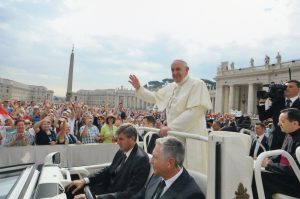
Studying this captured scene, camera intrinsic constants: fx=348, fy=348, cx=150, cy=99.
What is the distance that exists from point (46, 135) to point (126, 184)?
4.85 metres

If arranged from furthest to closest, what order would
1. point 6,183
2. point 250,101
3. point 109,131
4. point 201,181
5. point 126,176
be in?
point 250,101
point 109,131
point 126,176
point 201,181
point 6,183

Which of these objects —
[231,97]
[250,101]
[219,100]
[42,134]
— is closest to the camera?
[42,134]

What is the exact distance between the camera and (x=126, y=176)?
4.22 metres

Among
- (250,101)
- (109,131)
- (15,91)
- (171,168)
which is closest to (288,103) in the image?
(171,168)

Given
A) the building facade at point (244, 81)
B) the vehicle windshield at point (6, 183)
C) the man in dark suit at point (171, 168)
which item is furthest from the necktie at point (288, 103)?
the building facade at point (244, 81)

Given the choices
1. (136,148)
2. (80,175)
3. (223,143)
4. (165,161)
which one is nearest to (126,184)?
(136,148)

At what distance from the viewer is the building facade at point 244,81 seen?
216ft

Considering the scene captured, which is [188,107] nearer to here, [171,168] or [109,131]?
[171,168]

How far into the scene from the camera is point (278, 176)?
11.1 ft

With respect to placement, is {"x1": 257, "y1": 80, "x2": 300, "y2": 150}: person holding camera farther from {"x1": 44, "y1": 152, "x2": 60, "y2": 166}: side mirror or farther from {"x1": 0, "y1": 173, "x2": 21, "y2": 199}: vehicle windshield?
{"x1": 0, "y1": 173, "x2": 21, "y2": 199}: vehicle windshield

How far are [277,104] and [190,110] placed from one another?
59.2 inches

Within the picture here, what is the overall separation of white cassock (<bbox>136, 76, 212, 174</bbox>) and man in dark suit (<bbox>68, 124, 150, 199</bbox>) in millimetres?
550

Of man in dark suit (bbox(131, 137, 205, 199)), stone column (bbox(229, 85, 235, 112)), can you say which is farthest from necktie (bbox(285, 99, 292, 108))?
stone column (bbox(229, 85, 235, 112))

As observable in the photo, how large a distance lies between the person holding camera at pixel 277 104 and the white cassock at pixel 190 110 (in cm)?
102
